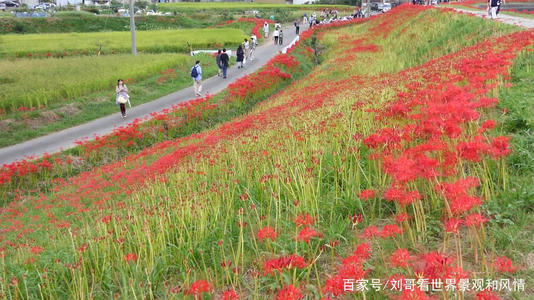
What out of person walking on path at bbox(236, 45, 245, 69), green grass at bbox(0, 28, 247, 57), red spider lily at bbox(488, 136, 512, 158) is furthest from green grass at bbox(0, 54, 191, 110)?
red spider lily at bbox(488, 136, 512, 158)

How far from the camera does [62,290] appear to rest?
4.17 metres

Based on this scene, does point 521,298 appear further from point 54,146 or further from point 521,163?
point 54,146

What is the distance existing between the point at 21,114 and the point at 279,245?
1478 centimetres

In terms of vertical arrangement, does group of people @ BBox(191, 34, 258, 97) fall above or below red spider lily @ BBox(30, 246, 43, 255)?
above

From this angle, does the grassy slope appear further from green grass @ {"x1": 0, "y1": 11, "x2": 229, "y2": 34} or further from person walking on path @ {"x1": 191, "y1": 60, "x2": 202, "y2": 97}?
person walking on path @ {"x1": 191, "y1": 60, "x2": 202, "y2": 97}

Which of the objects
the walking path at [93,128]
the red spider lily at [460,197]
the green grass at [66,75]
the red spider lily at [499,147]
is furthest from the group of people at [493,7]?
the red spider lily at [460,197]

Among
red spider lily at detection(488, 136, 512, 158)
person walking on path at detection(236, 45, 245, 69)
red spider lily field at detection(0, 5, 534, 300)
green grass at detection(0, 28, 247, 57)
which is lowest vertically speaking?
red spider lily field at detection(0, 5, 534, 300)

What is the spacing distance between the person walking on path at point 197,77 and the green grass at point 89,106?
6.72 ft

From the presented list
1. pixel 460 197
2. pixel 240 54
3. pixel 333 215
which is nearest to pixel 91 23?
pixel 240 54

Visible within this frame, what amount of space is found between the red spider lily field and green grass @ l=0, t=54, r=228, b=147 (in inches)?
231

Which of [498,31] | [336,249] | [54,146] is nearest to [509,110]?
[336,249]

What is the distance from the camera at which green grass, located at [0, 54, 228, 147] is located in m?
14.6

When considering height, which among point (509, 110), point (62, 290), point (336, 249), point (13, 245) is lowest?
point (13, 245)

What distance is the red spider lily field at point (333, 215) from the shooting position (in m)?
3.02
